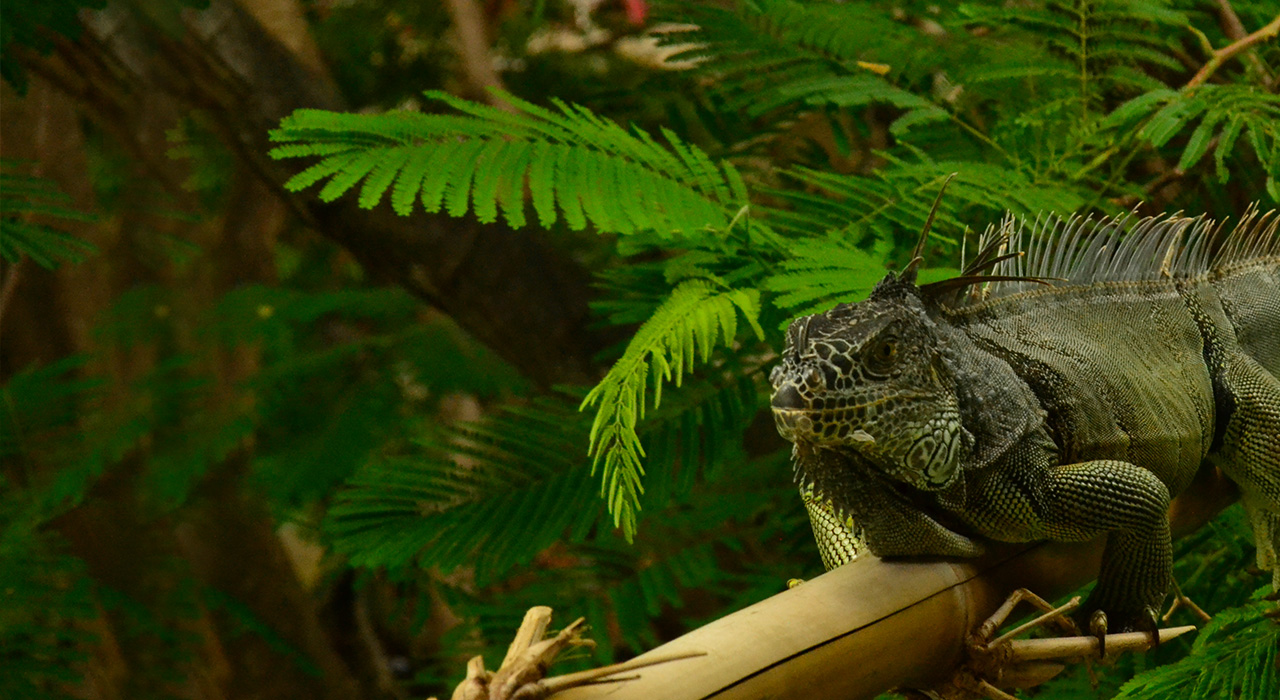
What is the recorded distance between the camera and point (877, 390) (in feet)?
5.43

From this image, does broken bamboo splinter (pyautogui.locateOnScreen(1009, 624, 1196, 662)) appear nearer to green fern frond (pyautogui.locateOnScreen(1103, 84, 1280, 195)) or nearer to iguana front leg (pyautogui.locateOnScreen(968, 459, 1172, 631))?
iguana front leg (pyautogui.locateOnScreen(968, 459, 1172, 631))

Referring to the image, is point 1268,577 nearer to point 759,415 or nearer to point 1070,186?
point 1070,186

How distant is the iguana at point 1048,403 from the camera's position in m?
1.68

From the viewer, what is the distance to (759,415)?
145 inches

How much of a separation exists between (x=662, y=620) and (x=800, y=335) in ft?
12.5

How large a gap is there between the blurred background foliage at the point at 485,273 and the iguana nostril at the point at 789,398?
224mm

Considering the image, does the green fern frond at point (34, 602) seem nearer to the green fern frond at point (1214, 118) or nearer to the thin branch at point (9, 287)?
the thin branch at point (9, 287)

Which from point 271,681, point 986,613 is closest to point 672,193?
point 986,613

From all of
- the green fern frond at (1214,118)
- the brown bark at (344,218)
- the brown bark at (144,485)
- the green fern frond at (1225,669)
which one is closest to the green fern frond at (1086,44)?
the green fern frond at (1214,118)

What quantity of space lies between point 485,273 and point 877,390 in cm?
260

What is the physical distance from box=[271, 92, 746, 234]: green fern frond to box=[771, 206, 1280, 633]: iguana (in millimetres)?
520

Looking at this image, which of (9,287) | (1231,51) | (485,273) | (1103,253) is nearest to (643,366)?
(1103,253)

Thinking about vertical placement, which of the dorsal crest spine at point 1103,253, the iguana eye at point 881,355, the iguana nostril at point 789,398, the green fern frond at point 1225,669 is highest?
the dorsal crest spine at point 1103,253

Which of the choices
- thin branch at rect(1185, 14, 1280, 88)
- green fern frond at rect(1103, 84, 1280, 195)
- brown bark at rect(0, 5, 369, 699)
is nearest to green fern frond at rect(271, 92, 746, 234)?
green fern frond at rect(1103, 84, 1280, 195)
